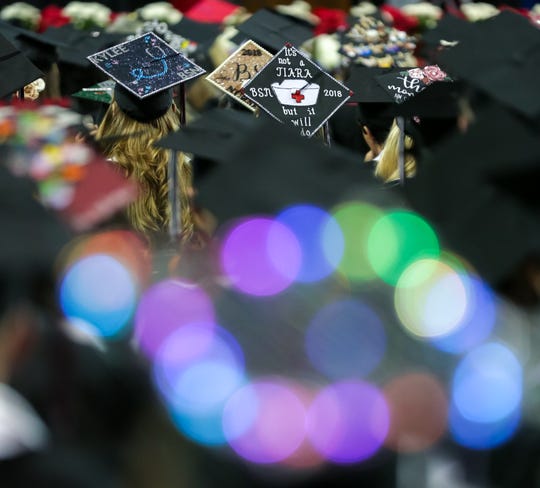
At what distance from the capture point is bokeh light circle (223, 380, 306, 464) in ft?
7.98

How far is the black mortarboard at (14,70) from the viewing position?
6606 mm

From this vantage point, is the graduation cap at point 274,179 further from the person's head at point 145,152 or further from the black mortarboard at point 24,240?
the person's head at point 145,152

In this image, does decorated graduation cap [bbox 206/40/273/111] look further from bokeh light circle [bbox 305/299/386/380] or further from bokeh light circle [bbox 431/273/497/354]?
bokeh light circle [bbox 305/299/386/380]

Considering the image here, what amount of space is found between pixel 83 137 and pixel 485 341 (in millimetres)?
1699

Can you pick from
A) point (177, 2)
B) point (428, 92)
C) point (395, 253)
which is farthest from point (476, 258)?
point (177, 2)

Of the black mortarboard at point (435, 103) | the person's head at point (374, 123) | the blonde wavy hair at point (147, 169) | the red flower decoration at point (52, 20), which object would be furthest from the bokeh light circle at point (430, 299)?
the red flower decoration at point (52, 20)

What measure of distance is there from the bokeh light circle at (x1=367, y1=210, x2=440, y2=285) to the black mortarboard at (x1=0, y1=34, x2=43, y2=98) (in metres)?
3.95

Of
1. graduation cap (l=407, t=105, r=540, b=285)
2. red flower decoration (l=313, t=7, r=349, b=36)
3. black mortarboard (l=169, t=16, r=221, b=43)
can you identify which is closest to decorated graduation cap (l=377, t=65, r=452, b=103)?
graduation cap (l=407, t=105, r=540, b=285)

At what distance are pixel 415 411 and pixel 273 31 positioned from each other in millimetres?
6008

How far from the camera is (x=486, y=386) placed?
8.61 ft

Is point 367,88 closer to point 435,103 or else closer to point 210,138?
point 435,103

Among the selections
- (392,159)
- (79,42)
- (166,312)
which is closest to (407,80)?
(392,159)

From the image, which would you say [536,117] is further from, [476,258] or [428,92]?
[428,92]

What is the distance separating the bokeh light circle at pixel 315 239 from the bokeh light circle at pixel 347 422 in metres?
0.36
